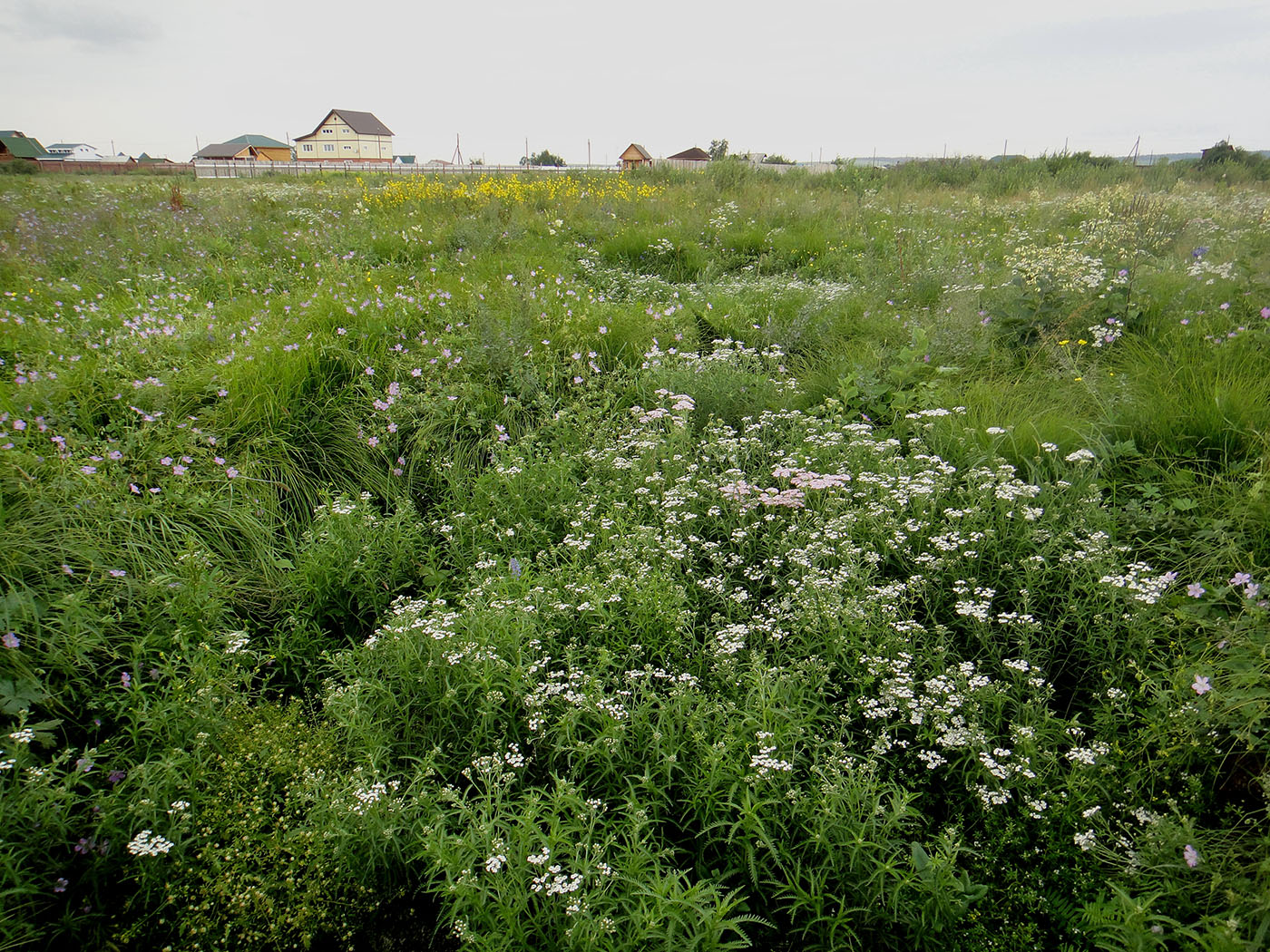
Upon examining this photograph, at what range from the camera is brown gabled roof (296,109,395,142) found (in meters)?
68.3

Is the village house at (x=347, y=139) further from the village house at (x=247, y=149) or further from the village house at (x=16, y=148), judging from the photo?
the village house at (x=16, y=148)

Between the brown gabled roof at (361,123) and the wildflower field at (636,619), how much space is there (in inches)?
2957

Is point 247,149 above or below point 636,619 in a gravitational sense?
above

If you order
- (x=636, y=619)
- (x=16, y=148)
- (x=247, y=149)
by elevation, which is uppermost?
(x=247, y=149)

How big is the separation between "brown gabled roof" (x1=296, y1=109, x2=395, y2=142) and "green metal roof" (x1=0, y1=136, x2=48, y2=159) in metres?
46.6

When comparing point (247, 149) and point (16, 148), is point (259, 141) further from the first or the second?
point (16, 148)

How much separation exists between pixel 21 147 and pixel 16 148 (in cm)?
87

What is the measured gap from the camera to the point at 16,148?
2380cm

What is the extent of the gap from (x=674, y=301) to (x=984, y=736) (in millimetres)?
5109

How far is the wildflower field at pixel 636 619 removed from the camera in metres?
1.97

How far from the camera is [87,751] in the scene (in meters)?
2.22

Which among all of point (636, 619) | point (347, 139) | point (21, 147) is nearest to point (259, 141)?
point (347, 139)

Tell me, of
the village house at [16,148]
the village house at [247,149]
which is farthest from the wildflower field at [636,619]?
the village house at [247,149]

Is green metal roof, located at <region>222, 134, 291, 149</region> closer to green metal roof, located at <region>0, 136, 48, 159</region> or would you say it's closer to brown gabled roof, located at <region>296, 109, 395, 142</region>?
brown gabled roof, located at <region>296, 109, 395, 142</region>
